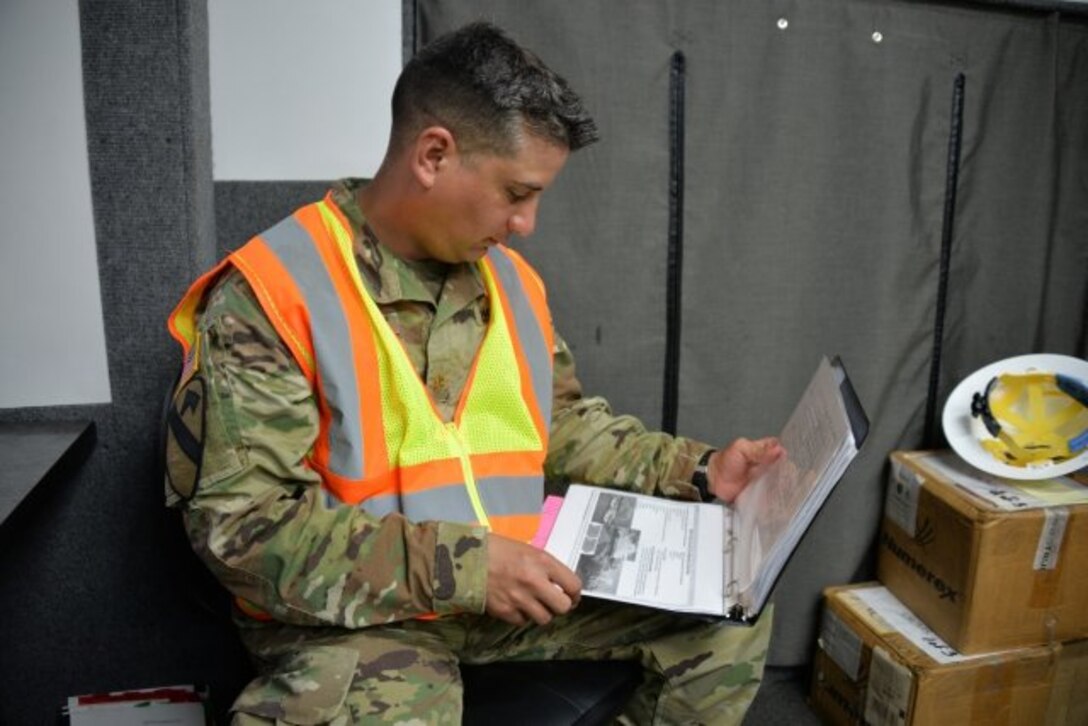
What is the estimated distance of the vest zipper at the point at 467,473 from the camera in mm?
1003

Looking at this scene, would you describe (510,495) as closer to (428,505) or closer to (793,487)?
(428,505)

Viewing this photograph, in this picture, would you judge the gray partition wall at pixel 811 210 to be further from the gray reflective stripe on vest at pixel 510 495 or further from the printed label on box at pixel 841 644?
the gray reflective stripe on vest at pixel 510 495

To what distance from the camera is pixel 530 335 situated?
1.14 meters

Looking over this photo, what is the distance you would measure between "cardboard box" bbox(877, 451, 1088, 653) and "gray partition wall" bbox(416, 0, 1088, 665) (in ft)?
0.58

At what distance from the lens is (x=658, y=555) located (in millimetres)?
1005

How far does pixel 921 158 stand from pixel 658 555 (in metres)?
1.01

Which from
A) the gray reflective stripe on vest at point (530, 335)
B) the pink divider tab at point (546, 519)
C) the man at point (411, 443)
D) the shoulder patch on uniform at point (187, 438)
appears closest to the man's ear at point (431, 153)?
the man at point (411, 443)

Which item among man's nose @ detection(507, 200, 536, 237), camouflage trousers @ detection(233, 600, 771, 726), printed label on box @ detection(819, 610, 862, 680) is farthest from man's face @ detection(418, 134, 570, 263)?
printed label on box @ detection(819, 610, 862, 680)

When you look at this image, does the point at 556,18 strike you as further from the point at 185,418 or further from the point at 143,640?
the point at 143,640

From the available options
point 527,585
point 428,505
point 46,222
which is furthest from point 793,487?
point 46,222

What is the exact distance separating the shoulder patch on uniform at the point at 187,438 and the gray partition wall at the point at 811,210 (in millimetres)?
671

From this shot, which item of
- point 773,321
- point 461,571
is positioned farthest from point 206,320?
point 773,321

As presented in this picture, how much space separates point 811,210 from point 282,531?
1.10 metres

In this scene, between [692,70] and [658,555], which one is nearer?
[658,555]
